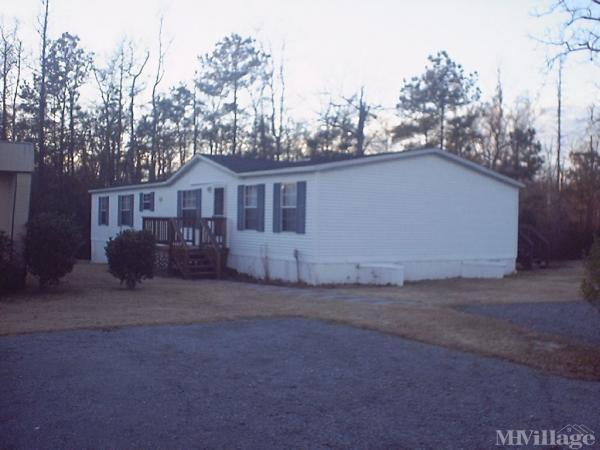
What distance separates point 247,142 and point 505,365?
1319 inches

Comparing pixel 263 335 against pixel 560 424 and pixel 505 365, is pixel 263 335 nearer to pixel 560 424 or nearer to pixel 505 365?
pixel 505 365

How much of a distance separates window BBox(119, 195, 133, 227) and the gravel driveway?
18.0 metres

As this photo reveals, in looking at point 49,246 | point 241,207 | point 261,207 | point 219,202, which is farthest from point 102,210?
point 49,246

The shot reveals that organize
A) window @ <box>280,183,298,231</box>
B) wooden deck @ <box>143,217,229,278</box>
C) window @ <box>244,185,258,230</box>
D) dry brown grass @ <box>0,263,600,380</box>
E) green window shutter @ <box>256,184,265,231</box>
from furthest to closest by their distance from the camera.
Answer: wooden deck @ <box>143,217,229,278</box> → window @ <box>244,185,258,230</box> → green window shutter @ <box>256,184,265,231</box> → window @ <box>280,183,298,231</box> → dry brown grass @ <box>0,263,600,380</box>

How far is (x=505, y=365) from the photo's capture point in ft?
23.8

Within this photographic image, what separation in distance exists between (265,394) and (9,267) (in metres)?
9.23

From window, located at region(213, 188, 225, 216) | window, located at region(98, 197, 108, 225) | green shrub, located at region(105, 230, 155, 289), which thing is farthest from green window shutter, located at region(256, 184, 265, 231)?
window, located at region(98, 197, 108, 225)

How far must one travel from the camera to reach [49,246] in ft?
44.4

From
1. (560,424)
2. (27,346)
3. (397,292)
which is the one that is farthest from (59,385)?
(397,292)

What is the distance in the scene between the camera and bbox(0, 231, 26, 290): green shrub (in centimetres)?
1295

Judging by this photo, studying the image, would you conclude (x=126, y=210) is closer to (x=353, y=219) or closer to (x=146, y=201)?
(x=146, y=201)

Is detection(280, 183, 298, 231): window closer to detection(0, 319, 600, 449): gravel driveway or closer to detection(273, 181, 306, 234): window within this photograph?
detection(273, 181, 306, 234): window

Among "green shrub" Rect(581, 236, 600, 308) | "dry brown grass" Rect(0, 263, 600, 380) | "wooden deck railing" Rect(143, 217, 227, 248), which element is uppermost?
"wooden deck railing" Rect(143, 217, 227, 248)

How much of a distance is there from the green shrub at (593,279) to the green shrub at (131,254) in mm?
9588
